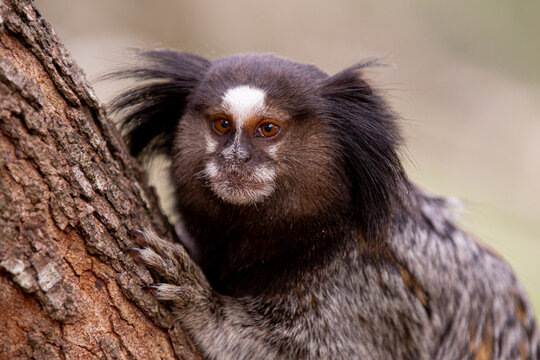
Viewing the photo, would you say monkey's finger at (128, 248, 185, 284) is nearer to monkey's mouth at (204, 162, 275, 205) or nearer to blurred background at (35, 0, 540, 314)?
monkey's mouth at (204, 162, 275, 205)

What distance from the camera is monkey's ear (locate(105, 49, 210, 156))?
303cm

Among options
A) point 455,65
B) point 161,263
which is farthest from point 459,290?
point 455,65

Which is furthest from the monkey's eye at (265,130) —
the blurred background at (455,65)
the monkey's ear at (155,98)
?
the blurred background at (455,65)

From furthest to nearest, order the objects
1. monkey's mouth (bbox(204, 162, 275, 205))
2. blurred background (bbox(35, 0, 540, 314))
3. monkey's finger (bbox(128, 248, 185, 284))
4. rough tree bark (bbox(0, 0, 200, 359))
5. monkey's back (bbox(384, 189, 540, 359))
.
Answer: blurred background (bbox(35, 0, 540, 314)) → monkey's back (bbox(384, 189, 540, 359)) → monkey's mouth (bbox(204, 162, 275, 205)) → monkey's finger (bbox(128, 248, 185, 284)) → rough tree bark (bbox(0, 0, 200, 359))

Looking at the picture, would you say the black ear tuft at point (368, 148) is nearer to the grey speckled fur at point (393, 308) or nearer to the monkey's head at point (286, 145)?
the monkey's head at point (286, 145)

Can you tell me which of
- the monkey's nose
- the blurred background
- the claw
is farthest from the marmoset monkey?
the blurred background

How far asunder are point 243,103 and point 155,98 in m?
0.68

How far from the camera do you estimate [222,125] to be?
271 centimetres

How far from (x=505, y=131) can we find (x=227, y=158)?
674cm

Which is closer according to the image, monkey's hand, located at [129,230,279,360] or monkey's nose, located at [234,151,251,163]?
monkey's hand, located at [129,230,279,360]

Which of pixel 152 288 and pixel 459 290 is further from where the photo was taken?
pixel 459 290

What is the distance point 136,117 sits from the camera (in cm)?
310

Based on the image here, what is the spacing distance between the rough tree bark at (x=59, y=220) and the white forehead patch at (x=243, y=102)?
573mm

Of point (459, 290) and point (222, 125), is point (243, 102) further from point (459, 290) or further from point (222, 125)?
point (459, 290)
